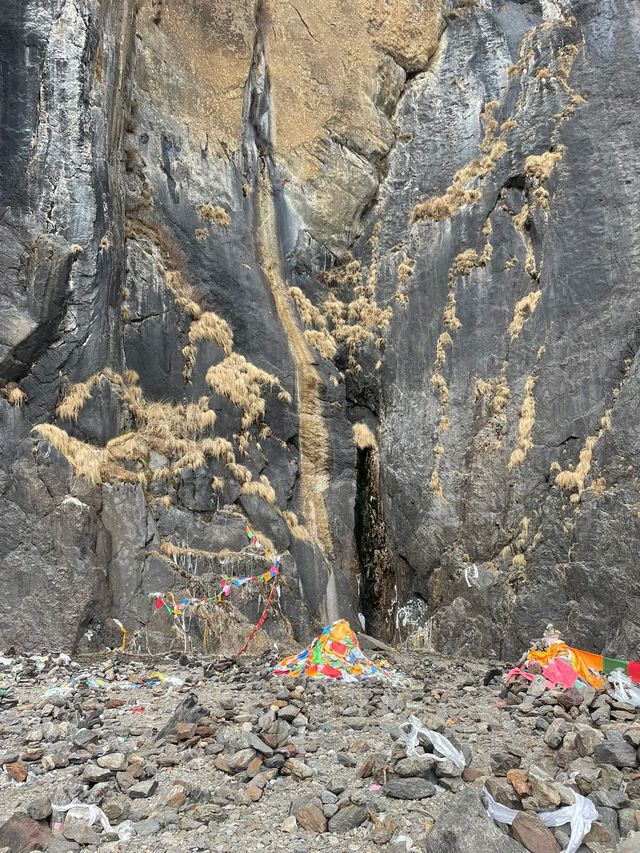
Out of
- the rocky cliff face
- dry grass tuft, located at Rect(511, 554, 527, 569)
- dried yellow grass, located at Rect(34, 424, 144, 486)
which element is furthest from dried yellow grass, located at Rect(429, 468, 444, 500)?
dried yellow grass, located at Rect(34, 424, 144, 486)

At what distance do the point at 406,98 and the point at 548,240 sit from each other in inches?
392

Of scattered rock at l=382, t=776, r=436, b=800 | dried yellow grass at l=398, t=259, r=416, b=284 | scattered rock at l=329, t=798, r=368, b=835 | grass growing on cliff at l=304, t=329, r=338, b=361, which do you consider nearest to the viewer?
scattered rock at l=329, t=798, r=368, b=835

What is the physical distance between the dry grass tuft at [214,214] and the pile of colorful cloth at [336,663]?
12552 millimetres

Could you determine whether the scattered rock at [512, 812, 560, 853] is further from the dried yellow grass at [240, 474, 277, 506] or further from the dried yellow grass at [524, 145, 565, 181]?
the dried yellow grass at [524, 145, 565, 181]

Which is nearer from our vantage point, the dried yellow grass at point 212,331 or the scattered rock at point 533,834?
the scattered rock at point 533,834

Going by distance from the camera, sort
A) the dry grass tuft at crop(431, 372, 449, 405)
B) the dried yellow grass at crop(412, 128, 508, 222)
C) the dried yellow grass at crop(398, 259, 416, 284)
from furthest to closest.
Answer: the dried yellow grass at crop(398, 259, 416, 284) < the dried yellow grass at crop(412, 128, 508, 222) < the dry grass tuft at crop(431, 372, 449, 405)

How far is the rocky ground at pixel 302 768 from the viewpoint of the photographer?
436 centimetres

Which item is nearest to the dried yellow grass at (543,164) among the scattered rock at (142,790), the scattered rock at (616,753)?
the scattered rock at (616,753)

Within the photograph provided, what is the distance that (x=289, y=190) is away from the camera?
802 inches

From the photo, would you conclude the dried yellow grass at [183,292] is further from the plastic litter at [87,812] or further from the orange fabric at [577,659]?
the plastic litter at [87,812]

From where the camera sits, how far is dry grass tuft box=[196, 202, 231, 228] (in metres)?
17.7

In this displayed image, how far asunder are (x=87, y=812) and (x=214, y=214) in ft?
53.2

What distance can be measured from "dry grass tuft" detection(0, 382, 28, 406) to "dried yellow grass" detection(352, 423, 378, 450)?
9.21m

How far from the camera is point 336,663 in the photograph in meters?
9.95
